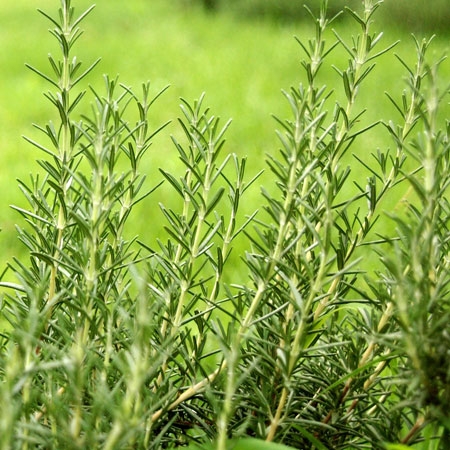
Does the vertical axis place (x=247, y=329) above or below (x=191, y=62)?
below

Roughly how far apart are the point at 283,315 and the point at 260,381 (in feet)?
0.23

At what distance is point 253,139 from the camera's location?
4418 millimetres

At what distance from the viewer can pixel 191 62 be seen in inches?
242

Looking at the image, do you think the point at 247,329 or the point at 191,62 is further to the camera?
the point at 191,62

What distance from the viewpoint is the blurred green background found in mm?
4129

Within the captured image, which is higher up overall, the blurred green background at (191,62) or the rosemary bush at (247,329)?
the blurred green background at (191,62)

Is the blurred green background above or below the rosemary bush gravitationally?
above

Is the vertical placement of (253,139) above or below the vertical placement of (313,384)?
above

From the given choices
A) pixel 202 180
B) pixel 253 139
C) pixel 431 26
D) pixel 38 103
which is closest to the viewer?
pixel 202 180

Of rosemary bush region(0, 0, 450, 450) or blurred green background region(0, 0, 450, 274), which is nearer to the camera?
rosemary bush region(0, 0, 450, 450)

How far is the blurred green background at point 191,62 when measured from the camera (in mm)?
4129

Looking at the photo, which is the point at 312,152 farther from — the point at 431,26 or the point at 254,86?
the point at 431,26

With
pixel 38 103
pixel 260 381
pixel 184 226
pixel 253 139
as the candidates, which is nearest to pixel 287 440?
pixel 260 381

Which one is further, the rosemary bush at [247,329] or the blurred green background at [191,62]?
the blurred green background at [191,62]
